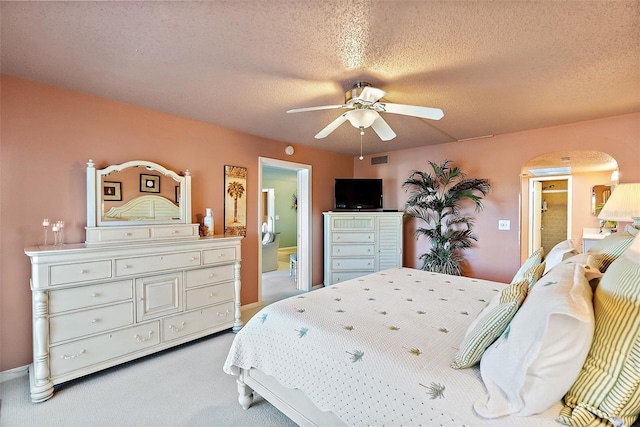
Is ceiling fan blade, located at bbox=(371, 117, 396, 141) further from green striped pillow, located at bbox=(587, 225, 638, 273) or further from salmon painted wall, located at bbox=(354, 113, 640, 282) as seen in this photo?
salmon painted wall, located at bbox=(354, 113, 640, 282)

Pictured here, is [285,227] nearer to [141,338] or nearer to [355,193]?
[355,193]

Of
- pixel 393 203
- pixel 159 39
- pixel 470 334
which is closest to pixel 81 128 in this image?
pixel 159 39

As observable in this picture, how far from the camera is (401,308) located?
1.88 metres

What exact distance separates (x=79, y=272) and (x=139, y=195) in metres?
0.91

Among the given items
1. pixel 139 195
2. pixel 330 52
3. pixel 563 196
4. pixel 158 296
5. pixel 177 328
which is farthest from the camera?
pixel 563 196

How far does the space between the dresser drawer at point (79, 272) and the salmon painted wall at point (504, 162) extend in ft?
13.2

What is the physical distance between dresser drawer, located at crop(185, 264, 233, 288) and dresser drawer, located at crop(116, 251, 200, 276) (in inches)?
4.0

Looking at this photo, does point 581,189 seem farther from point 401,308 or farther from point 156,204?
point 156,204

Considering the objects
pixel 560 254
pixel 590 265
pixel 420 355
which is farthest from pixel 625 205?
pixel 420 355

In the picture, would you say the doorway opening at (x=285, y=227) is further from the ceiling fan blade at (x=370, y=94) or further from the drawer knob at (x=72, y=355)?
the ceiling fan blade at (x=370, y=94)

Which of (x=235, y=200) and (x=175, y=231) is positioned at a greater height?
(x=235, y=200)

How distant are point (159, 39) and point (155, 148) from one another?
1.52 meters

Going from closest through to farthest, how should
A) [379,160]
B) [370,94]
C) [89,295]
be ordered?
[370,94], [89,295], [379,160]

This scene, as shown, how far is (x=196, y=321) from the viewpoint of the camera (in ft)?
9.20
